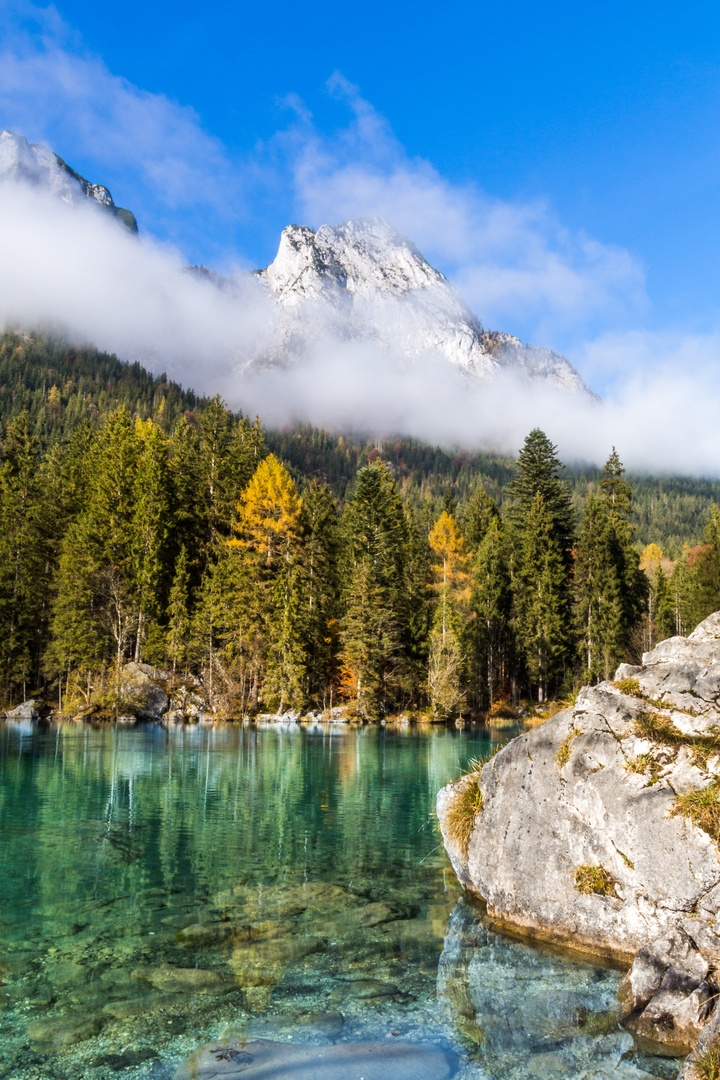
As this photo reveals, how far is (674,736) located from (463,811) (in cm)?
358

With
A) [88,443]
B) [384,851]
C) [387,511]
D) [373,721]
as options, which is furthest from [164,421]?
[384,851]

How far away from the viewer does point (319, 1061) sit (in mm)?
5320

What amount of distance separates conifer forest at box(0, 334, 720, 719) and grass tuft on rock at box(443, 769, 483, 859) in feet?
127

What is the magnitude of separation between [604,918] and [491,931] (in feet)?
5.50

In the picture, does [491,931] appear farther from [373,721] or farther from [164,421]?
[164,421]

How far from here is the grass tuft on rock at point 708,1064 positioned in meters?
4.39

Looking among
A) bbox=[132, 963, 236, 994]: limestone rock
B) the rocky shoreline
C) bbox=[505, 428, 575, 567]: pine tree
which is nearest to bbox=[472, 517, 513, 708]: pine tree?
bbox=[505, 428, 575, 567]: pine tree

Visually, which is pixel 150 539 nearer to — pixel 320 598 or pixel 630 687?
pixel 320 598

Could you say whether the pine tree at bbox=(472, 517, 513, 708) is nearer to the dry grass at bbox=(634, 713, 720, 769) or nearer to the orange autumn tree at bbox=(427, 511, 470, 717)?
the orange autumn tree at bbox=(427, 511, 470, 717)

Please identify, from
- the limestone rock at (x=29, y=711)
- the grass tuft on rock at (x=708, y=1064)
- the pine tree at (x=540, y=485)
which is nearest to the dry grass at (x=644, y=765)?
the grass tuft on rock at (x=708, y=1064)

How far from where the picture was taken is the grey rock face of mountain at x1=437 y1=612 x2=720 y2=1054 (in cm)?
594

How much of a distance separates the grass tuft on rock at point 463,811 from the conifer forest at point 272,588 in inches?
1529

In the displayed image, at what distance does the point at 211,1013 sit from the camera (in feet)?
20.3

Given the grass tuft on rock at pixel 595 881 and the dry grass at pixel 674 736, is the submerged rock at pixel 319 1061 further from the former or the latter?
the dry grass at pixel 674 736
